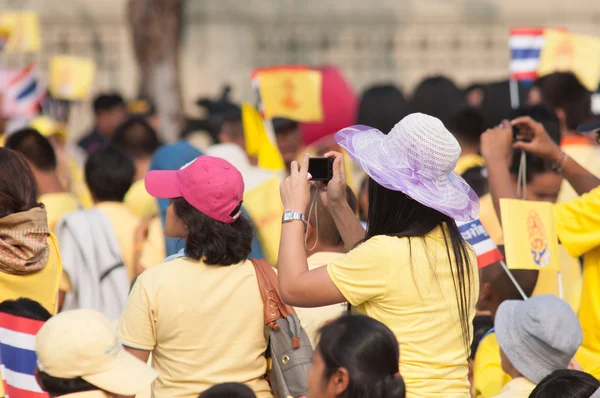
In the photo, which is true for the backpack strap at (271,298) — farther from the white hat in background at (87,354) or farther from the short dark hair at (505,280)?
the short dark hair at (505,280)

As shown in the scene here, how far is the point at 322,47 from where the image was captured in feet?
53.9

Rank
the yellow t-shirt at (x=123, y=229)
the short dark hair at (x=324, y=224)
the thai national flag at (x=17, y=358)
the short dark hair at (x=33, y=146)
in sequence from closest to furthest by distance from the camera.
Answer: the thai national flag at (x=17, y=358)
the short dark hair at (x=324, y=224)
the yellow t-shirt at (x=123, y=229)
the short dark hair at (x=33, y=146)

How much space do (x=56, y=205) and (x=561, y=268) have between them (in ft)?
9.51

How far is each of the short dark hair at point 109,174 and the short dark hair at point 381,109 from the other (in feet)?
10.8

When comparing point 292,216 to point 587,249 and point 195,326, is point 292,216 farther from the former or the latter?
point 587,249

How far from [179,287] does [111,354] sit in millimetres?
524

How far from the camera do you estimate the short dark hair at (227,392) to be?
3494 millimetres

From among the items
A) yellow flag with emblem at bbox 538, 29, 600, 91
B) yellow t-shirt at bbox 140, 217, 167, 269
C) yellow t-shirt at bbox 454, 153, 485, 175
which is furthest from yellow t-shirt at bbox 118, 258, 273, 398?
yellow flag with emblem at bbox 538, 29, 600, 91

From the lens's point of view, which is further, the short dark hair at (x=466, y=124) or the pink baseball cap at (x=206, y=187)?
the short dark hair at (x=466, y=124)

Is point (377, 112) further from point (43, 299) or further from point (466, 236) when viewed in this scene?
point (43, 299)

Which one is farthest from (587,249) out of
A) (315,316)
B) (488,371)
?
(315,316)

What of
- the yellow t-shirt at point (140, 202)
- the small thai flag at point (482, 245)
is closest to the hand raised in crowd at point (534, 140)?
the small thai flag at point (482, 245)

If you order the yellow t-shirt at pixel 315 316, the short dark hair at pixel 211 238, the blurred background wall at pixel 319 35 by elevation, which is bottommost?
the blurred background wall at pixel 319 35

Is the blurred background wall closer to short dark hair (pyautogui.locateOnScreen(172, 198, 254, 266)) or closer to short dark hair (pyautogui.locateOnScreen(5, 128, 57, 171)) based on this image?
short dark hair (pyautogui.locateOnScreen(5, 128, 57, 171))
